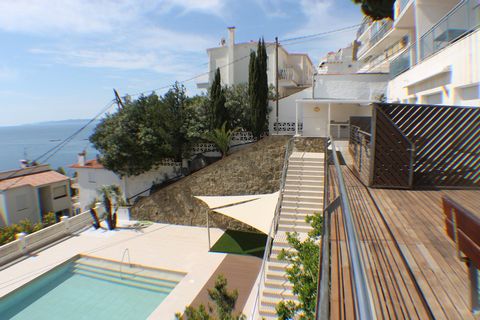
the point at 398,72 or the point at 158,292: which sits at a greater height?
the point at 398,72

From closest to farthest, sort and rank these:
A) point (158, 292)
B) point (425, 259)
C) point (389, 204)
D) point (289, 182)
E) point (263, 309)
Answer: point (425, 259) < point (389, 204) < point (263, 309) < point (158, 292) < point (289, 182)

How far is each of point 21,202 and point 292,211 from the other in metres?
19.2

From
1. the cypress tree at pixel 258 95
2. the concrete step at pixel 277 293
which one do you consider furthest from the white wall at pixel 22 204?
the concrete step at pixel 277 293

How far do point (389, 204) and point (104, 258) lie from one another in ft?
39.4

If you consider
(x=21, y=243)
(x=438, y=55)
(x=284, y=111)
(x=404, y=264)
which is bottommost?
(x=21, y=243)

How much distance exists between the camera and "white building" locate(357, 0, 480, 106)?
7406mm

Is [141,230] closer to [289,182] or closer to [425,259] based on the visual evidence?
[289,182]

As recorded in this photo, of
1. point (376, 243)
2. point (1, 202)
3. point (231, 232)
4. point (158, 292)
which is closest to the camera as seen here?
point (376, 243)

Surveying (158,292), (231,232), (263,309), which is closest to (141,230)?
(231,232)

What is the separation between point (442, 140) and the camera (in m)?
6.60

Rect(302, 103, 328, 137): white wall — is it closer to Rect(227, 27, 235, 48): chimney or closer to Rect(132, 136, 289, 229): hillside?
Rect(132, 136, 289, 229): hillside

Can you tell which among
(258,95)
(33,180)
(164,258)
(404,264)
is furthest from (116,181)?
(404,264)

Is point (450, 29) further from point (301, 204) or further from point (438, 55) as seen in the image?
point (301, 204)

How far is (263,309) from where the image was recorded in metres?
8.49
